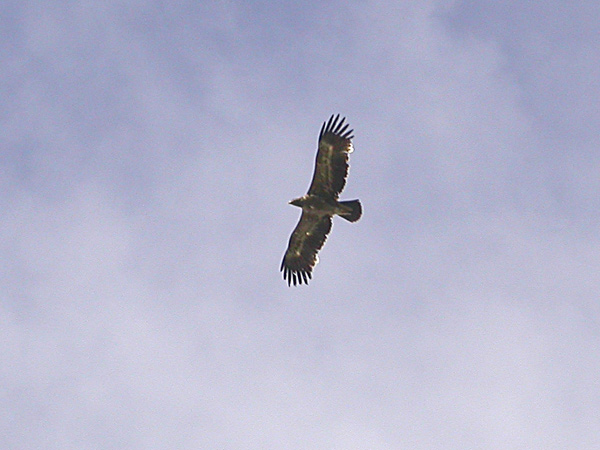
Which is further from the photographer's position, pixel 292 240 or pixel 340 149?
pixel 292 240

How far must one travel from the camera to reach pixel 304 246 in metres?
40.1

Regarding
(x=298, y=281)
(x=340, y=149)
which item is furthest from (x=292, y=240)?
(x=340, y=149)

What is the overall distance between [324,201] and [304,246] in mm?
2733

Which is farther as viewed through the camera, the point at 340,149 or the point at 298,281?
the point at 298,281

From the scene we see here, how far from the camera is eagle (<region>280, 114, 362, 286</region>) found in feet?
122

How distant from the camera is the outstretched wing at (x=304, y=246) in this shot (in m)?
39.4

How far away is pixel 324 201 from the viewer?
37.9 m

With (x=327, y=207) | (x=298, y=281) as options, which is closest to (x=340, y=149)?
(x=327, y=207)

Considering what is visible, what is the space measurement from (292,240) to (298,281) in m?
1.48

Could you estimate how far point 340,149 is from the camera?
1463 inches

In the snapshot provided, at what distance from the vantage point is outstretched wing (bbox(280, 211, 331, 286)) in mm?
39375

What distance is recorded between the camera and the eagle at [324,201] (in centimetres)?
3722

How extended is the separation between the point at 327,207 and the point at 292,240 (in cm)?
266

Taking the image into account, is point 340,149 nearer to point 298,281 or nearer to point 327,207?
point 327,207
